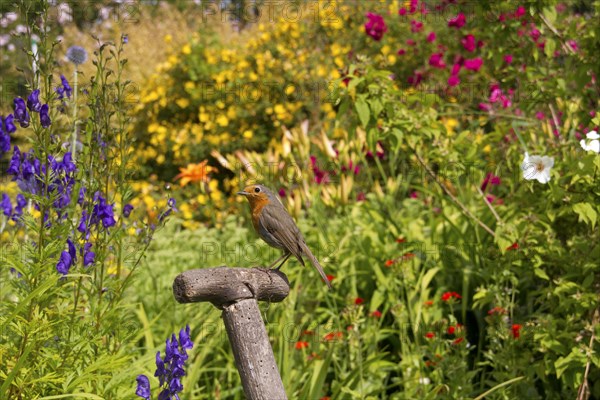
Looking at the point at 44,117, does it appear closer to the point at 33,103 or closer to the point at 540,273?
the point at 33,103

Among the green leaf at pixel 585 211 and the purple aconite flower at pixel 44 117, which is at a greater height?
the purple aconite flower at pixel 44 117

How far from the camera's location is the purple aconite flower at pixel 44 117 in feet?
8.50

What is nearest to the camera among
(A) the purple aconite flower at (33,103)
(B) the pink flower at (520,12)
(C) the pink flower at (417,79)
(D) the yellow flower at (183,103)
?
(A) the purple aconite flower at (33,103)

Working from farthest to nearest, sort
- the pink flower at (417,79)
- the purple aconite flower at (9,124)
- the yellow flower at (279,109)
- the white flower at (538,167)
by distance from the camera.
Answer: the yellow flower at (279,109)
the pink flower at (417,79)
the white flower at (538,167)
the purple aconite flower at (9,124)

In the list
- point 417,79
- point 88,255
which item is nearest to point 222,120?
point 417,79

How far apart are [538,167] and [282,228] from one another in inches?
58.8

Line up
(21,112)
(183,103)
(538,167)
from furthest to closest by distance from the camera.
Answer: (183,103)
(538,167)
(21,112)

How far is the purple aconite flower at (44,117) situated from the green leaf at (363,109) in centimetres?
157

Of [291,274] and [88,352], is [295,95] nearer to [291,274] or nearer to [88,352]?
[291,274]

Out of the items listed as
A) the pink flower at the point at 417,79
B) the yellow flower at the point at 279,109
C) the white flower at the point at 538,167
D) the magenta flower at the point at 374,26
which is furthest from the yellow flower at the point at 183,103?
the white flower at the point at 538,167

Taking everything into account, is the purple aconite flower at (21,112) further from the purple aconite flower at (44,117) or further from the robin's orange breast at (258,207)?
the robin's orange breast at (258,207)

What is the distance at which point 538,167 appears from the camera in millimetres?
3625

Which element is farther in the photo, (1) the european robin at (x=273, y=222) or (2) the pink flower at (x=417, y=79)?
(2) the pink flower at (x=417, y=79)

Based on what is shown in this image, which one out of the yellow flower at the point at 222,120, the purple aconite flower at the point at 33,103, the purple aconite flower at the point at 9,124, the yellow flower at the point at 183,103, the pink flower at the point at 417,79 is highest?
the purple aconite flower at the point at 33,103
